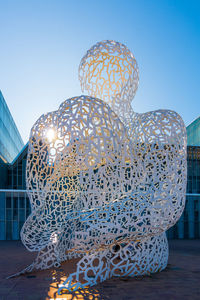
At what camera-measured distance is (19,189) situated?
27422 mm

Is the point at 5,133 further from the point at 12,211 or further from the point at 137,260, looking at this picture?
the point at 137,260

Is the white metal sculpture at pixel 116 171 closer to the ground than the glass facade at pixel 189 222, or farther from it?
farther from it

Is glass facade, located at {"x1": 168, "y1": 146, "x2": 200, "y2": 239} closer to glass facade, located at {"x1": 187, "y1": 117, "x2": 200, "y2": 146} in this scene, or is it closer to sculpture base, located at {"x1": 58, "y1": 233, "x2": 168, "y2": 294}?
sculpture base, located at {"x1": 58, "y1": 233, "x2": 168, "y2": 294}

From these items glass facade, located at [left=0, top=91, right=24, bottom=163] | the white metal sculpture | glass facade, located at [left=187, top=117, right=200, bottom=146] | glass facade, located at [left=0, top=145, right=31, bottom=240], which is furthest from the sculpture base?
glass facade, located at [left=187, top=117, right=200, bottom=146]

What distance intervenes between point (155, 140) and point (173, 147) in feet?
1.61

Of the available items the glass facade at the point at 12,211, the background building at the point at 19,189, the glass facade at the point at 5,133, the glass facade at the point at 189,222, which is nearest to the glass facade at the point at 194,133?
the background building at the point at 19,189

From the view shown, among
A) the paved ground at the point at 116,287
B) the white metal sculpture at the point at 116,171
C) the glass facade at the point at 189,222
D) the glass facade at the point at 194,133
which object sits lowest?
the glass facade at the point at 189,222

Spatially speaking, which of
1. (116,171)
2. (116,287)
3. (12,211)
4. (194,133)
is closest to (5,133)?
(12,211)

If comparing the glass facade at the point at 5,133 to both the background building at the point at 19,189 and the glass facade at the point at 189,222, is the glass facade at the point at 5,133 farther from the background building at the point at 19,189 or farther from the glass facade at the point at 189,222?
the glass facade at the point at 189,222

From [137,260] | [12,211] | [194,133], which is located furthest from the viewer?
[194,133]

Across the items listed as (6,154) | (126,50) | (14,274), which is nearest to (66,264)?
(14,274)

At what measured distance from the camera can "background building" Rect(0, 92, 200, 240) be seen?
17.8 metres

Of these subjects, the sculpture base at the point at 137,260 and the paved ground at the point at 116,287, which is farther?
the sculpture base at the point at 137,260

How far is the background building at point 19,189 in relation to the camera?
17844 mm
